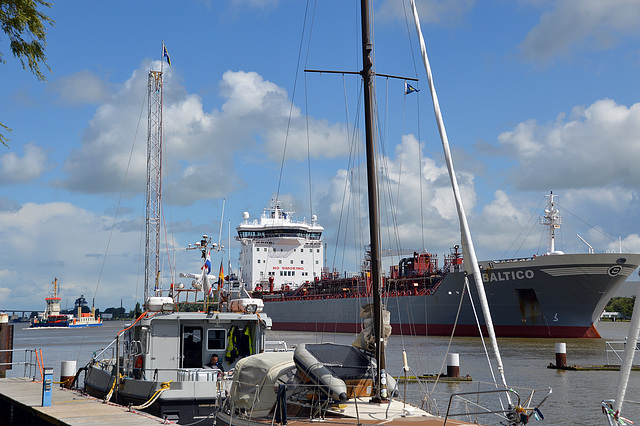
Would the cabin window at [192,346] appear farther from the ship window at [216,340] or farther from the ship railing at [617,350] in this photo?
the ship railing at [617,350]

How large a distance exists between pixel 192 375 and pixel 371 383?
5.06 m

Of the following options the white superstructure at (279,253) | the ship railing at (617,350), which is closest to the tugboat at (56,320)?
the white superstructure at (279,253)

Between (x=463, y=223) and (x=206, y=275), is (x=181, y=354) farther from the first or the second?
(x=463, y=223)

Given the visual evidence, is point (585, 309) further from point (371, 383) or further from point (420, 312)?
point (371, 383)

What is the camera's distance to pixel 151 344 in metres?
14.5

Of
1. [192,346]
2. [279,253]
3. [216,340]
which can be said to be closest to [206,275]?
[216,340]

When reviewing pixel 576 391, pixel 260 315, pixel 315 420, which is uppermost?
pixel 260 315

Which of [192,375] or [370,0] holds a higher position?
[370,0]

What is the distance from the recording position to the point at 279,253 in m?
67.4

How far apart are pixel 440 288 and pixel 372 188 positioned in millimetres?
34949

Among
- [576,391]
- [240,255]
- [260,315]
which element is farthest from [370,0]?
[240,255]

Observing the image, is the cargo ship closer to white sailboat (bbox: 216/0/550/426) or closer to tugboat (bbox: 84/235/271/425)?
tugboat (bbox: 84/235/271/425)

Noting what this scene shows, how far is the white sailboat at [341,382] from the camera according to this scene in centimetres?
Result: 888

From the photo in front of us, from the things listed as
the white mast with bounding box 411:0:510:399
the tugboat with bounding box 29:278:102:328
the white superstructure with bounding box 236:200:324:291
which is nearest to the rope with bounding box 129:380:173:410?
the white mast with bounding box 411:0:510:399
